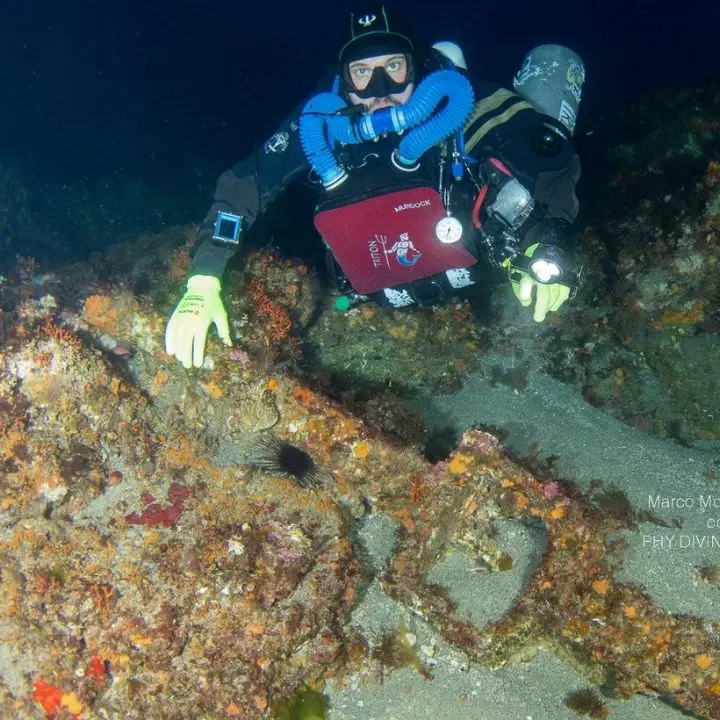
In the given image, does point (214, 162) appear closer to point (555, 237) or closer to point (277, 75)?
point (277, 75)

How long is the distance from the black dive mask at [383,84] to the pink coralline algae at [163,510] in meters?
3.63

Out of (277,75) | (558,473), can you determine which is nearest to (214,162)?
(277,75)

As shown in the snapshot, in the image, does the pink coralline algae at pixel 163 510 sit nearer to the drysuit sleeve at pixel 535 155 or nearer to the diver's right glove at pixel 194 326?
the diver's right glove at pixel 194 326

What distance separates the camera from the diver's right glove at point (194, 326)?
13.2 ft

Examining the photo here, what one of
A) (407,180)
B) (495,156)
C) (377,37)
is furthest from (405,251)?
(377,37)

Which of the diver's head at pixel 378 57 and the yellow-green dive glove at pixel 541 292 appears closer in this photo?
the diver's head at pixel 378 57

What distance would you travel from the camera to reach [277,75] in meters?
12.0

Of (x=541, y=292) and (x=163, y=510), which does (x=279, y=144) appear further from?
(x=163, y=510)

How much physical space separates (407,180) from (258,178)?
1.53 metres

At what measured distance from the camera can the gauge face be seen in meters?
4.05

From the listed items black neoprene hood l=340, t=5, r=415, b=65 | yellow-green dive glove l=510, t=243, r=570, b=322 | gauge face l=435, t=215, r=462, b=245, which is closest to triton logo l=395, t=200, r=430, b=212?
gauge face l=435, t=215, r=462, b=245

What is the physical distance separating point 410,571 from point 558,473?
5.18 feet

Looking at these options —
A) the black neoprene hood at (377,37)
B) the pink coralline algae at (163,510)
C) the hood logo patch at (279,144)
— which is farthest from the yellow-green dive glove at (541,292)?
the pink coralline algae at (163,510)

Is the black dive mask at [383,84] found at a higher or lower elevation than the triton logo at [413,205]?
higher
